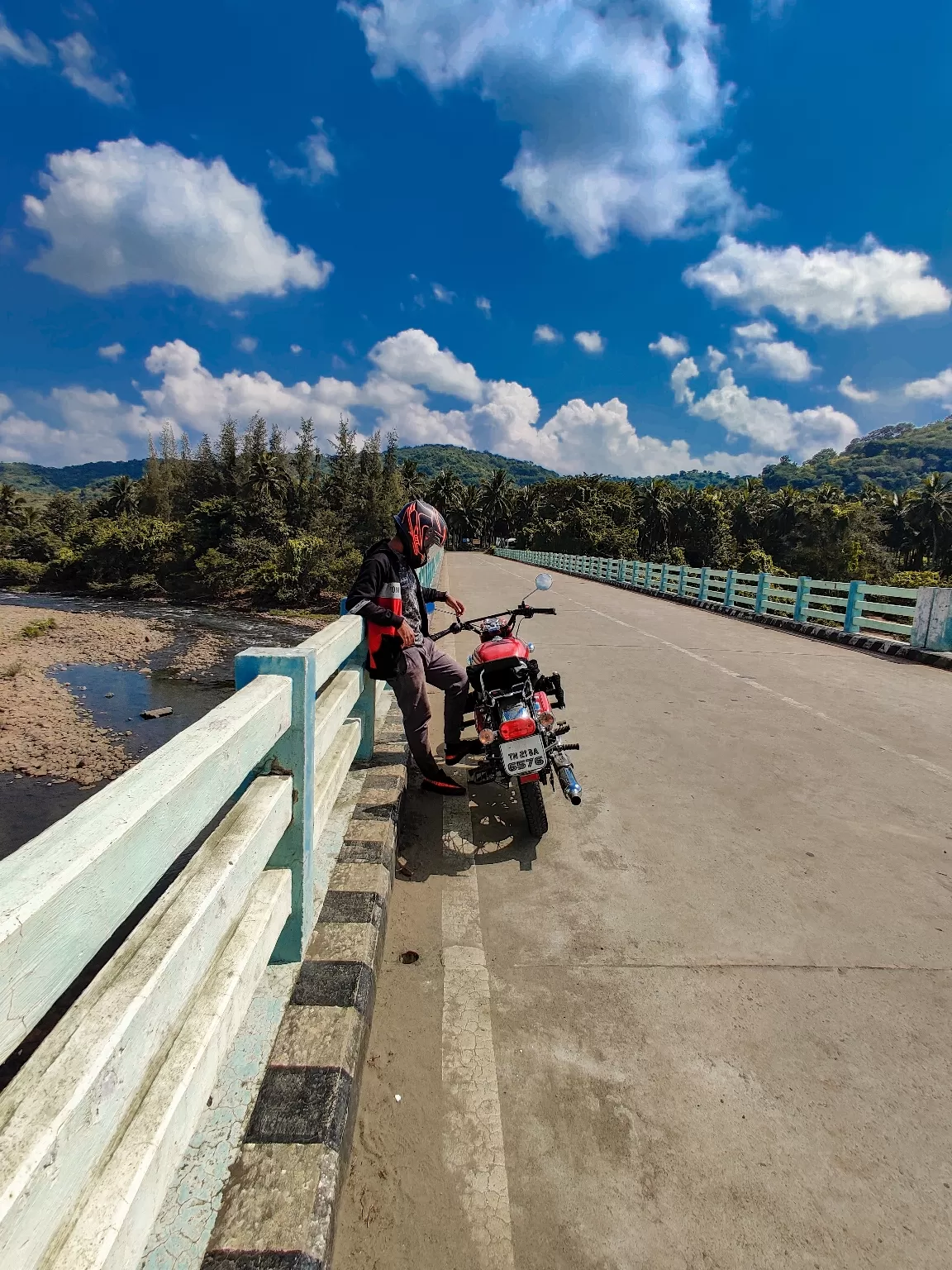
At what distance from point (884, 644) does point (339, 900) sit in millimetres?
10604

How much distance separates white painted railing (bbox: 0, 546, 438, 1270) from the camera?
2.66ft

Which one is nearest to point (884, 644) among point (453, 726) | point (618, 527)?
point (453, 726)

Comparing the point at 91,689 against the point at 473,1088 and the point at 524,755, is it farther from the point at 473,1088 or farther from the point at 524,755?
the point at 473,1088

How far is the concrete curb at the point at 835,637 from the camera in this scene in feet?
31.5

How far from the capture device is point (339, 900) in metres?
2.64

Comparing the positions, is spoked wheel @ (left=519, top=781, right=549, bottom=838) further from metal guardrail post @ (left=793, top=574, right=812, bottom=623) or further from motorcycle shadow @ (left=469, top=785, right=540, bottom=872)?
metal guardrail post @ (left=793, top=574, right=812, bottom=623)

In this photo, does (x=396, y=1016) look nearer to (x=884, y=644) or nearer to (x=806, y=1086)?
(x=806, y=1086)

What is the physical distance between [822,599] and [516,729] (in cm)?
1117

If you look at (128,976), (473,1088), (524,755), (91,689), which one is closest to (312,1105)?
(473,1088)

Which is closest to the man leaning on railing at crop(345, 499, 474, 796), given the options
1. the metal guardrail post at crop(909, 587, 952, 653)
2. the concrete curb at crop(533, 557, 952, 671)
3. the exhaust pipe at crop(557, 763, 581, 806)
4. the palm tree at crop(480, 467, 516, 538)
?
the exhaust pipe at crop(557, 763, 581, 806)

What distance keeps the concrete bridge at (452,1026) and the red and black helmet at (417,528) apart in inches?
35.8

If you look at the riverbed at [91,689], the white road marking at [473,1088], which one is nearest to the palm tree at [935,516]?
the riverbed at [91,689]

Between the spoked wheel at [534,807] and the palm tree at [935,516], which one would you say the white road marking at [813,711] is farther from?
the palm tree at [935,516]

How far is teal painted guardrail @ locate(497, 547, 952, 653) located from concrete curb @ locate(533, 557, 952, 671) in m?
0.19
